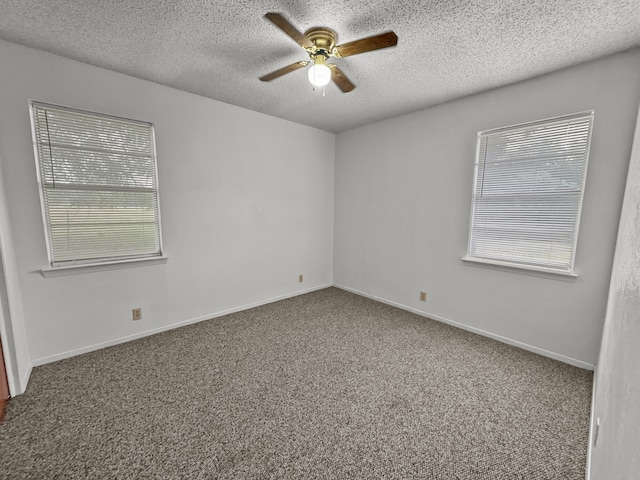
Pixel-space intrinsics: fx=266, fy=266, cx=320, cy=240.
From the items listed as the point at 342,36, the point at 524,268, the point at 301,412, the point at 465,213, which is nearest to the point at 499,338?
the point at 524,268

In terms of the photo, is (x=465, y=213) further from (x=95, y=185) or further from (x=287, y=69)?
(x=95, y=185)

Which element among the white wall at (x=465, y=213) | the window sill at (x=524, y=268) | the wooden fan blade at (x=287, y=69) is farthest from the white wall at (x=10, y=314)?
the window sill at (x=524, y=268)

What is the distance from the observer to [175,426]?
1.67 metres

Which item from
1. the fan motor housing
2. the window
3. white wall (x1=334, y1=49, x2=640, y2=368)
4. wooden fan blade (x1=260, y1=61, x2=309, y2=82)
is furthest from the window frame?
the window

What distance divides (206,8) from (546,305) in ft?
11.7

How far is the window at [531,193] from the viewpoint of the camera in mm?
2281

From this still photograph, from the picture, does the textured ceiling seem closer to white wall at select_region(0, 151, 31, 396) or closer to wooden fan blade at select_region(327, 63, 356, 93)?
wooden fan blade at select_region(327, 63, 356, 93)

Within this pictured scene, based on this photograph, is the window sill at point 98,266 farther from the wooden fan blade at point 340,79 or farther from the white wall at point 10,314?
the wooden fan blade at point 340,79

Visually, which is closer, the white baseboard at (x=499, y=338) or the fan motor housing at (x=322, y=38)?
the fan motor housing at (x=322, y=38)

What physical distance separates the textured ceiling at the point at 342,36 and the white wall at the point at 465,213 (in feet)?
0.96

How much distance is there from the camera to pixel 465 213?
299 centimetres

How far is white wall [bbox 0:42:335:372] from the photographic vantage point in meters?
2.15

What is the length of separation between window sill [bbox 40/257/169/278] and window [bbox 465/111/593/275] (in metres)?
3.42

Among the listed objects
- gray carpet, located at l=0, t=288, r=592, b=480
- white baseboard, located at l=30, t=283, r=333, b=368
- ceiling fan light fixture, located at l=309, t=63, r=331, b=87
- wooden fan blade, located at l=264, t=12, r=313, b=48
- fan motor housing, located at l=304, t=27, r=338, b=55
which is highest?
fan motor housing, located at l=304, t=27, r=338, b=55
